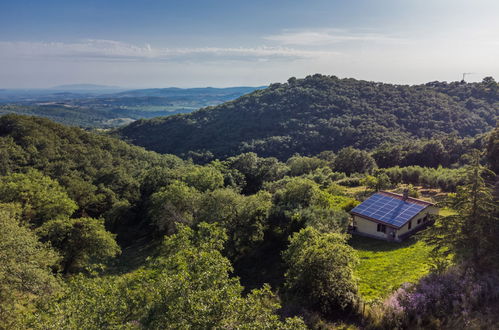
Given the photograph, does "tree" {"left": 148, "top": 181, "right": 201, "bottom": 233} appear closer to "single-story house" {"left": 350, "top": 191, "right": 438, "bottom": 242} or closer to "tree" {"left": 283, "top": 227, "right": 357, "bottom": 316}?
"single-story house" {"left": 350, "top": 191, "right": 438, "bottom": 242}

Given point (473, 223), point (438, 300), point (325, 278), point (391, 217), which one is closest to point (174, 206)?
point (325, 278)

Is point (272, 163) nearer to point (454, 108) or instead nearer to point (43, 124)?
point (43, 124)

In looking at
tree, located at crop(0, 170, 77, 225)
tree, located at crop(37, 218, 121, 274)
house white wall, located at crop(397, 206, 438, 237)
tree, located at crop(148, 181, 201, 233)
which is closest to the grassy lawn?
house white wall, located at crop(397, 206, 438, 237)

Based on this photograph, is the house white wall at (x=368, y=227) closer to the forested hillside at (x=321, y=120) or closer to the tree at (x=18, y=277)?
the tree at (x=18, y=277)

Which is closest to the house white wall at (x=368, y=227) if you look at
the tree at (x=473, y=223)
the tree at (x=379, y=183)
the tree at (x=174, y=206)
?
the tree at (x=379, y=183)

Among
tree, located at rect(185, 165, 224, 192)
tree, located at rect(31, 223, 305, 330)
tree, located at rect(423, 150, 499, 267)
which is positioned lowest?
tree, located at rect(185, 165, 224, 192)

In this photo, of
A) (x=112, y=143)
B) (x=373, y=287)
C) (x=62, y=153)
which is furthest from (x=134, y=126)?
(x=373, y=287)
